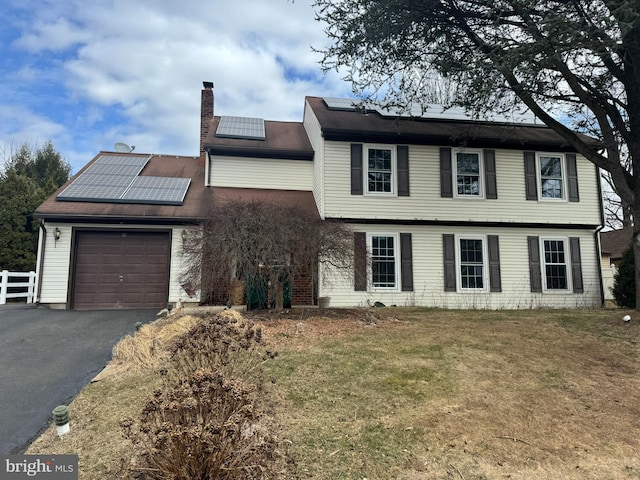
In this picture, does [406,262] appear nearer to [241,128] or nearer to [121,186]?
[241,128]

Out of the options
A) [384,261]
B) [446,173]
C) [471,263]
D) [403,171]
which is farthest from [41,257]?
[471,263]

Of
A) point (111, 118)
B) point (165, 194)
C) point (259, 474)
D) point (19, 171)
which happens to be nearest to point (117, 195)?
point (165, 194)

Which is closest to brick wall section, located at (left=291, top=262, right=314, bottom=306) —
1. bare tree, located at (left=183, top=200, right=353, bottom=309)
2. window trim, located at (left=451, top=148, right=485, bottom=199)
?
bare tree, located at (left=183, top=200, right=353, bottom=309)

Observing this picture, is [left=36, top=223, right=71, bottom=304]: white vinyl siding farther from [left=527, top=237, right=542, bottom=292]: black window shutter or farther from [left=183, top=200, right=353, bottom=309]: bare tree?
[left=527, top=237, right=542, bottom=292]: black window shutter

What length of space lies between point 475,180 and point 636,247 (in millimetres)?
5025

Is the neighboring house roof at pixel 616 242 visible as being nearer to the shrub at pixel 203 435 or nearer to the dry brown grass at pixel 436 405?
the dry brown grass at pixel 436 405

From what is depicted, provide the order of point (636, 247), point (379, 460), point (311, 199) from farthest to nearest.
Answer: point (311, 199) < point (636, 247) < point (379, 460)

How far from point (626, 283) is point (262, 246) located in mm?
10741

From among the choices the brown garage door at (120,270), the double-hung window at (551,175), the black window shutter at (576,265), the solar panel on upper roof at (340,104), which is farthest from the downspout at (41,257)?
the black window shutter at (576,265)

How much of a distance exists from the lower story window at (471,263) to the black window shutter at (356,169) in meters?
3.76

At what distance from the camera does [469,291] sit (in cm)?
1216

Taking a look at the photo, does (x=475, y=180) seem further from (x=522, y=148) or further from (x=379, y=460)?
(x=379, y=460)

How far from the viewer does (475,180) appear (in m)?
12.7

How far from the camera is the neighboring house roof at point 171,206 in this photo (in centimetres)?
1117
